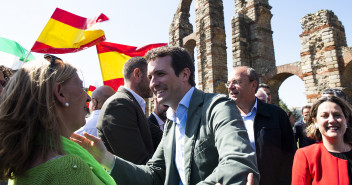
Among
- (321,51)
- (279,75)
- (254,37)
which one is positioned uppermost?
(254,37)

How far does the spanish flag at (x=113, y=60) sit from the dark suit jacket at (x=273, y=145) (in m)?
3.25

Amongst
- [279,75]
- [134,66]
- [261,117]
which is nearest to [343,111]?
[261,117]

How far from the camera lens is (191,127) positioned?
1.66 metres

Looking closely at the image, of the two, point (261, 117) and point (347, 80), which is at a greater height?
point (347, 80)

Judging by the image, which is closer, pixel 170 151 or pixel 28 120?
pixel 28 120

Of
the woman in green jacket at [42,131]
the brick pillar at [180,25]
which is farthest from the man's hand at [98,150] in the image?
the brick pillar at [180,25]

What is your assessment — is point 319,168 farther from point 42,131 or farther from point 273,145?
point 42,131

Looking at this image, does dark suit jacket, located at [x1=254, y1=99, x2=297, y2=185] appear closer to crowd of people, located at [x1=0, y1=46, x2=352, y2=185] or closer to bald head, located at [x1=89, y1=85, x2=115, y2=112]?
crowd of people, located at [x1=0, y1=46, x2=352, y2=185]

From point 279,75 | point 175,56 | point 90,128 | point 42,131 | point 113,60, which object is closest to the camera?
point 42,131

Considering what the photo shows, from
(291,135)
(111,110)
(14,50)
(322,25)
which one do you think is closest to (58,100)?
(111,110)

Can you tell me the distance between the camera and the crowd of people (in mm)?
1131

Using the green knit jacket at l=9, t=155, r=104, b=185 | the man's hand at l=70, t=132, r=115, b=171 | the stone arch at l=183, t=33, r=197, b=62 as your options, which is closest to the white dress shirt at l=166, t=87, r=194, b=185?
the man's hand at l=70, t=132, r=115, b=171

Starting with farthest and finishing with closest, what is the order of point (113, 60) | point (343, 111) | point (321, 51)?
point (321, 51), point (113, 60), point (343, 111)

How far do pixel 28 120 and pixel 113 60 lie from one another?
4.57 m
